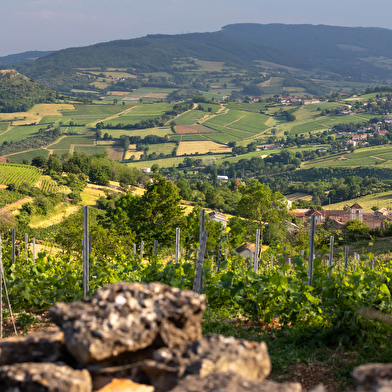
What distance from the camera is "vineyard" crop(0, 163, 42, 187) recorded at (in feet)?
241

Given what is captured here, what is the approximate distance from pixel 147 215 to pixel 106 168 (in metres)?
61.8

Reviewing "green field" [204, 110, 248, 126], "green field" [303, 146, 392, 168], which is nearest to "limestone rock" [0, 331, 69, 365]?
"green field" [303, 146, 392, 168]

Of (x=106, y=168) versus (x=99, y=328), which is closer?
(x=99, y=328)

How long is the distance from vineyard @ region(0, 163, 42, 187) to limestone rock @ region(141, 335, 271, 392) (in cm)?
7148

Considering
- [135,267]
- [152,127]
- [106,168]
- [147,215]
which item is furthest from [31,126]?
[135,267]

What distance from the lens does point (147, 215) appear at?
108 ft

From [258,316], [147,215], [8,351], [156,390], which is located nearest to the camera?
[156,390]

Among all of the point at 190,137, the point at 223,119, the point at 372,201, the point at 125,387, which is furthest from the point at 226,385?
the point at 223,119

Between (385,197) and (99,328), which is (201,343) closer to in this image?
(99,328)

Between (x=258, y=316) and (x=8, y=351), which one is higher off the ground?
(x=8, y=351)

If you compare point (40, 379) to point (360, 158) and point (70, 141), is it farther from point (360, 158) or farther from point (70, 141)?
point (70, 141)

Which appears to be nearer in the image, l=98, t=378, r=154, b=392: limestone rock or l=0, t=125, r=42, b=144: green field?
l=98, t=378, r=154, b=392: limestone rock

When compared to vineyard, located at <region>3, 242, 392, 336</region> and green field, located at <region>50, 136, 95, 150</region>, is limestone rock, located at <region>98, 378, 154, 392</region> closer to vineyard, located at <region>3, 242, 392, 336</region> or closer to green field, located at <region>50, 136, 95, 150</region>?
vineyard, located at <region>3, 242, 392, 336</region>

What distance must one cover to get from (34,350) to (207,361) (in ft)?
3.80
